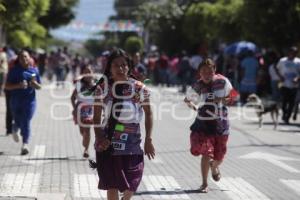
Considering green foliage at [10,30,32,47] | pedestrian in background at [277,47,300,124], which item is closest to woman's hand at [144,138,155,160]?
pedestrian in background at [277,47,300,124]

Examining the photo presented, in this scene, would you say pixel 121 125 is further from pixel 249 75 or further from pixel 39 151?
pixel 249 75

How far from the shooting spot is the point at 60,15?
56094 mm

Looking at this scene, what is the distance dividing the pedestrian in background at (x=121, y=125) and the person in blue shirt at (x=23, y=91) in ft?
18.0

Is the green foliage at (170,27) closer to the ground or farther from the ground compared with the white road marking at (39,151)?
farther from the ground

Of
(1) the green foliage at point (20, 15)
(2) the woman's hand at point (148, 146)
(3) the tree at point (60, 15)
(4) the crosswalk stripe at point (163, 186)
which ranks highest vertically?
(3) the tree at point (60, 15)

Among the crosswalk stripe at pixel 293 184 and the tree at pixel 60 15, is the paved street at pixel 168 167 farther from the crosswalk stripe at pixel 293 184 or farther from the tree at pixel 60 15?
the tree at pixel 60 15

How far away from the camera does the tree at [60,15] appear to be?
53.0 metres

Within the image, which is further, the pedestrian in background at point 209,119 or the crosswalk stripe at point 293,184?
the crosswalk stripe at point 293,184

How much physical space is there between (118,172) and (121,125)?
0.42 meters

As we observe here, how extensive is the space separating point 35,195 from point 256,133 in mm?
9214

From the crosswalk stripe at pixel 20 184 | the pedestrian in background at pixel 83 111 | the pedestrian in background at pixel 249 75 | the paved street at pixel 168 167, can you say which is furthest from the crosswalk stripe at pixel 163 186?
the pedestrian in background at pixel 249 75

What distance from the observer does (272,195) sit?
9141mm

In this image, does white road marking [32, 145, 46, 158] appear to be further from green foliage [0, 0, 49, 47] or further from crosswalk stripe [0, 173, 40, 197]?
green foliage [0, 0, 49, 47]

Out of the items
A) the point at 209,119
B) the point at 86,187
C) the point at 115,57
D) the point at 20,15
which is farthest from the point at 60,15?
the point at 115,57
